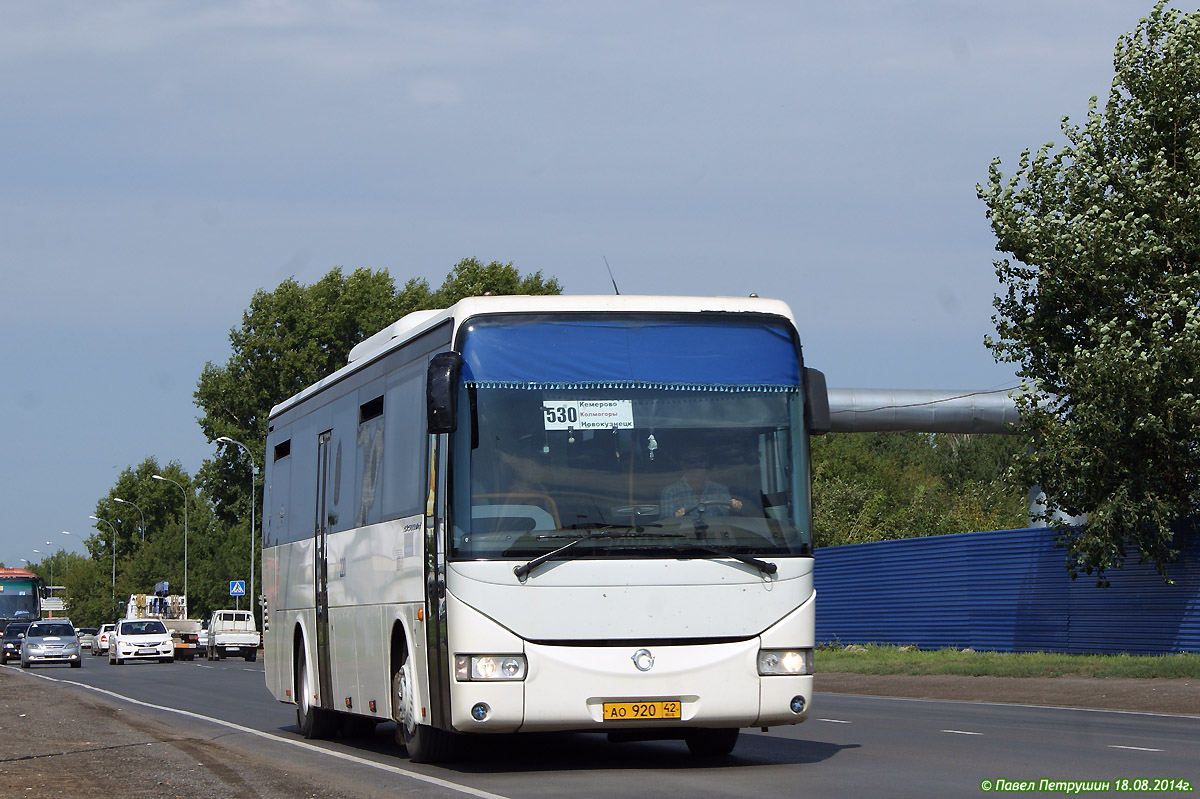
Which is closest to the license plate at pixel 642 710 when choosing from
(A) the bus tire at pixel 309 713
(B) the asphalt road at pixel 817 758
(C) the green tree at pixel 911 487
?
(B) the asphalt road at pixel 817 758

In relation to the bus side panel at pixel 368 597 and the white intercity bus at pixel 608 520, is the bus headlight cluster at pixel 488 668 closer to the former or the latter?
the white intercity bus at pixel 608 520

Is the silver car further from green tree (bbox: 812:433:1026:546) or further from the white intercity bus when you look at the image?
the white intercity bus

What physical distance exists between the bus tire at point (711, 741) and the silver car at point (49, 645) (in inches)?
1732

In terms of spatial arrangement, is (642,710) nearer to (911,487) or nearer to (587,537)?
(587,537)

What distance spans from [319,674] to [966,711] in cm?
877

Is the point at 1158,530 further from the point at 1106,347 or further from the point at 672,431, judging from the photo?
the point at 672,431

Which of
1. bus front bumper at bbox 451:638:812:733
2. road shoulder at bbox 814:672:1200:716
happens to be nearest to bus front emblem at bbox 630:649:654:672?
bus front bumper at bbox 451:638:812:733

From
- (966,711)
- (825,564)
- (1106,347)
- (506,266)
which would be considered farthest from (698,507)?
(506,266)

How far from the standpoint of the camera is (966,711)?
Answer: 828 inches

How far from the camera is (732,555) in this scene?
38.4 feet

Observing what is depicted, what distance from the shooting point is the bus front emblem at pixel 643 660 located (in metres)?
11.5

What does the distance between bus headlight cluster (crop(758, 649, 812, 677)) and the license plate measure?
67 cm

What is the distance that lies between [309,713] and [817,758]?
5.99m

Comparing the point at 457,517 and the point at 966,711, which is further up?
the point at 457,517
